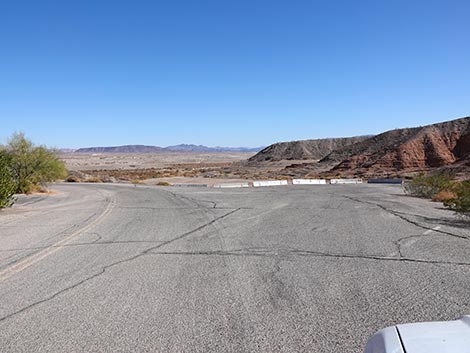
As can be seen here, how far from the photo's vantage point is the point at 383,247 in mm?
9703

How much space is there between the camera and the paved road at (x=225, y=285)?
15.8 ft

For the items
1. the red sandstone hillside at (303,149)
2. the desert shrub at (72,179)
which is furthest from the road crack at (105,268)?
the red sandstone hillside at (303,149)

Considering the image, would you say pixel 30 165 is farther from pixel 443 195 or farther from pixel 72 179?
pixel 443 195

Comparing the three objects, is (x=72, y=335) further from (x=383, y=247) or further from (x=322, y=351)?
(x=383, y=247)

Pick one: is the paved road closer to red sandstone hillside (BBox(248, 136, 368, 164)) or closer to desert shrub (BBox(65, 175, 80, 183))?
desert shrub (BBox(65, 175, 80, 183))

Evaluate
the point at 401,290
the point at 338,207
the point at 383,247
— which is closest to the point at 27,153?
the point at 338,207

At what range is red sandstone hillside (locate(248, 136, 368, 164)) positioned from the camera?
16350 cm

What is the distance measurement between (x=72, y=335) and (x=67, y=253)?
16.3 ft

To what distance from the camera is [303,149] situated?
168m

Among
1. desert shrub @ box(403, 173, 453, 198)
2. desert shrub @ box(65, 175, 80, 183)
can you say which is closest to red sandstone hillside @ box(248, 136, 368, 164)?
desert shrub @ box(65, 175, 80, 183)

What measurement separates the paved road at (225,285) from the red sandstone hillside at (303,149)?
488 ft

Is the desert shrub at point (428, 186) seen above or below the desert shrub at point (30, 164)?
below

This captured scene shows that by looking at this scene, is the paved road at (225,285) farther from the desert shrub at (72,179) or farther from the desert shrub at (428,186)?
the desert shrub at (72,179)

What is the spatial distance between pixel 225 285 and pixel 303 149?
16325 centimetres
